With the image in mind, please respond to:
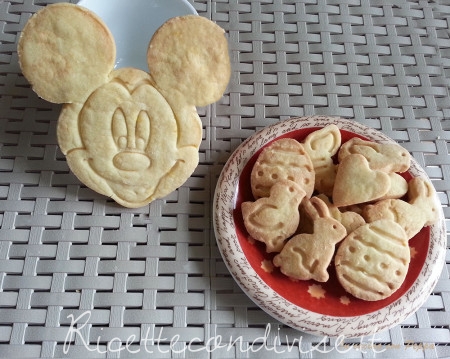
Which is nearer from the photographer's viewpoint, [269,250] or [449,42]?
[269,250]

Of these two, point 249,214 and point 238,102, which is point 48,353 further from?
point 238,102

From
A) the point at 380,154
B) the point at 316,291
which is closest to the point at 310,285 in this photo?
the point at 316,291

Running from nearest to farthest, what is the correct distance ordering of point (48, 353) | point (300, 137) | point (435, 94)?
1. point (48, 353)
2. point (300, 137)
3. point (435, 94)

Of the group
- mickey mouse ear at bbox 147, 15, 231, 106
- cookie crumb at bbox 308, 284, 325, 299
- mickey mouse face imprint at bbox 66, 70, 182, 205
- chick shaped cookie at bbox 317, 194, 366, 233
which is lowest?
cookie crumb at bbox 308, 284, 325, 299

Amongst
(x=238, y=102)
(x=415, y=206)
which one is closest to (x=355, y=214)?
(x=415, y=206)

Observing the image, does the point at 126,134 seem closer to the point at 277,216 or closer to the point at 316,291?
the point at 277,216

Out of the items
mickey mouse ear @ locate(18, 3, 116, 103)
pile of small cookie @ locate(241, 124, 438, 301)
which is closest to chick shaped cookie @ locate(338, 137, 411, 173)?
pile of small cookie @ locate(241, 124, 438, 301)

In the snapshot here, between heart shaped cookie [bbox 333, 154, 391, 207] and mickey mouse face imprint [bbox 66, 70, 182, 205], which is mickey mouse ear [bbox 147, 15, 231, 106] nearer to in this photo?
mickey mouse face imprint [bbox 66, 70, 182, 205]
